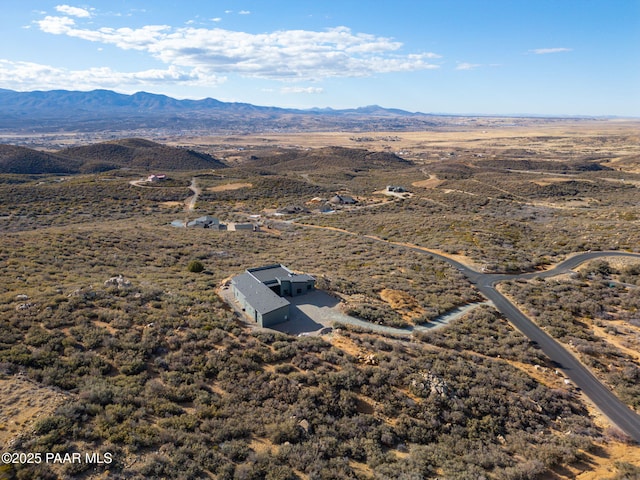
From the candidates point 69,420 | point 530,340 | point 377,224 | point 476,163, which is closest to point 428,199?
point 377,224

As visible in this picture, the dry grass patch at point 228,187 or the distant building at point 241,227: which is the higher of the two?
the dry grass patch at point 228,187

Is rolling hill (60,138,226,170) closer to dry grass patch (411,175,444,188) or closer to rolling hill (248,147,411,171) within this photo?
rolling hill (248,147,411,171)

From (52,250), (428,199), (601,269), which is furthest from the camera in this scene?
(428,199)

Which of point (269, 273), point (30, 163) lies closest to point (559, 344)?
point (269, 273)

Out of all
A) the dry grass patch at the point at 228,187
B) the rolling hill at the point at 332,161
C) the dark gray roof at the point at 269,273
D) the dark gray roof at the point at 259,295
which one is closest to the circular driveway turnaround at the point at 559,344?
the dark gray roof at the point at 259,295

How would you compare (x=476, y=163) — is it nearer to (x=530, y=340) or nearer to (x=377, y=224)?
(x=377, y=224)

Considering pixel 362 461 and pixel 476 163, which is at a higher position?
pixel 476 163

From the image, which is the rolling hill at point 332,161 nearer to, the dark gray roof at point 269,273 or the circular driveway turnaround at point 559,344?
the circular driveway turnaround at point 559,344

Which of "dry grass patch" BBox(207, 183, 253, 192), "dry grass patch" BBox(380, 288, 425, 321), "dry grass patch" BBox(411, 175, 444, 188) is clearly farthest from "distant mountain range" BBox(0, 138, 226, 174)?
"dry grass patch" BBox(380, 288, 425, 321)
